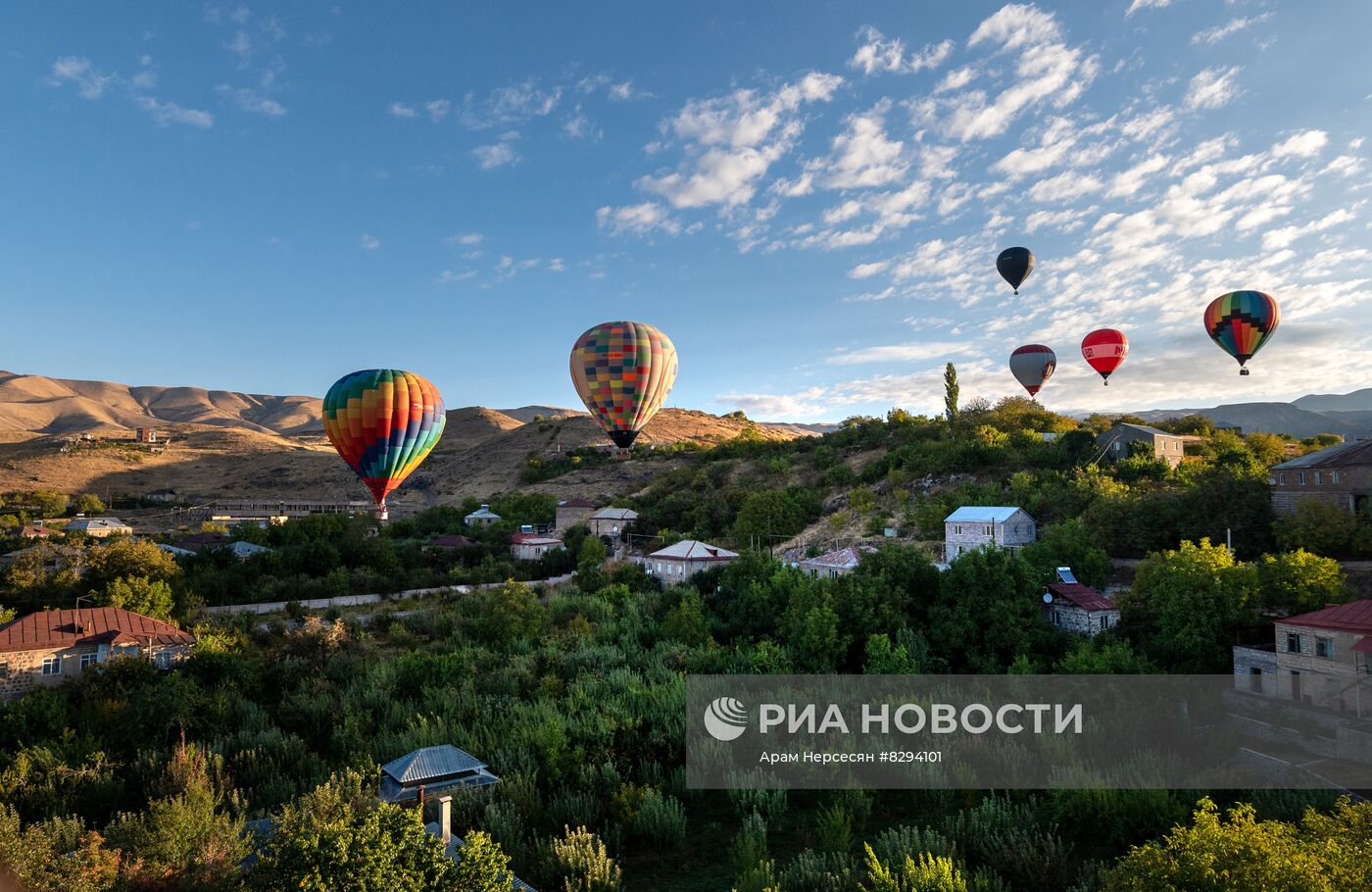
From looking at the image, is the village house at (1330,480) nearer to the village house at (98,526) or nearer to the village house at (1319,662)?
the village house at (1319,662)

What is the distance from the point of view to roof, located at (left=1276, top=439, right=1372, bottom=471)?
27.8 metres

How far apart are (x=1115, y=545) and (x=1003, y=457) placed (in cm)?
1575

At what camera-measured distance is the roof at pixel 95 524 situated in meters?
51.8

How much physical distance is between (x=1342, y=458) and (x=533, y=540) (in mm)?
40361

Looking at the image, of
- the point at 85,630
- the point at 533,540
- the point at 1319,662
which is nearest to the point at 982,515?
the point at 1319,662

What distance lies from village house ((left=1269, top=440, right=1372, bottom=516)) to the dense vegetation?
2.78 ft

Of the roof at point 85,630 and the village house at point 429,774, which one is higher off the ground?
the roof at point 85,630

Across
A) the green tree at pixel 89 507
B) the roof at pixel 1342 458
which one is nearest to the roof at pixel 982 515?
the roof at pixel 1342 458

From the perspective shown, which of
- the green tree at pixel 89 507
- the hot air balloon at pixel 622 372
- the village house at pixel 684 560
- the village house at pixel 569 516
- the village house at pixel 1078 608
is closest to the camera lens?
the village house at pixel 1078 608

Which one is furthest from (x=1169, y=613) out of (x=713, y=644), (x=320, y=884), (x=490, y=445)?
(x=490, y=445)

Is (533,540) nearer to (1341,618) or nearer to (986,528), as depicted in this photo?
(986,528)

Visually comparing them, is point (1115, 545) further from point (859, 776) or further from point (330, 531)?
point (330, 531)

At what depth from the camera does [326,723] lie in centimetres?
2111

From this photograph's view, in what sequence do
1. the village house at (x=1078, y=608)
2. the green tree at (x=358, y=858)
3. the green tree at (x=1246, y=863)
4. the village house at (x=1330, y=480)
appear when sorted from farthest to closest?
the village house at (x=1330, y=480) → the village house at (x=1078, y=608) → the green tree at (x=358, y=858) → the green tree at (x=1246, y=863)
